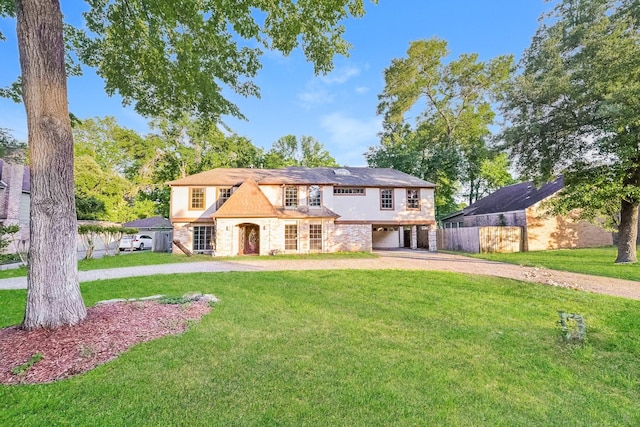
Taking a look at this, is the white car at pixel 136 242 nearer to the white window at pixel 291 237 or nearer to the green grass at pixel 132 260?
the green grass at pixel 132 260

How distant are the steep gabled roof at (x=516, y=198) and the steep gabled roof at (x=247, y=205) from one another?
16.1 m

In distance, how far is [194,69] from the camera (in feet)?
21.9

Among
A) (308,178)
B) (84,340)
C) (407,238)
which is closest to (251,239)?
(308,178)

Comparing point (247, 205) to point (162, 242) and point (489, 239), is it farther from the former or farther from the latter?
point (489, 239)

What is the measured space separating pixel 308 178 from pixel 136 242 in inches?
588

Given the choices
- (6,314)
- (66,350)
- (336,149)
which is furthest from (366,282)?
(336,149)

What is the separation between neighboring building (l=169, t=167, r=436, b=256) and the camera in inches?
742

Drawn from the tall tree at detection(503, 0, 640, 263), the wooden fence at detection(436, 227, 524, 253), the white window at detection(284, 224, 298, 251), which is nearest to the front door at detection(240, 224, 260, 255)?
the white window at detection(284, 224, 298, 251)

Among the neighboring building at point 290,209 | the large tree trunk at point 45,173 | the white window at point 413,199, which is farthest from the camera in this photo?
the white window at point 413,199

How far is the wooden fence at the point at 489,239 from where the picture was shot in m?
19.4

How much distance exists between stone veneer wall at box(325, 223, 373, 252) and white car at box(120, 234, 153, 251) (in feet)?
51.2

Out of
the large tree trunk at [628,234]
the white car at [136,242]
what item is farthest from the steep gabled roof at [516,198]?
the white car at [136,242]

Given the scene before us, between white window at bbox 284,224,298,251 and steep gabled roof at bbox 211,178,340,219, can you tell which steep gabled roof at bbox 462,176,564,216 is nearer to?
steep gabled roof at bbox 211,178,340,219

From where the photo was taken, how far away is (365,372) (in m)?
3.53
